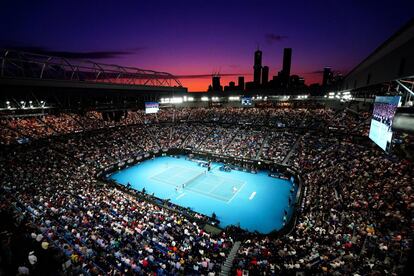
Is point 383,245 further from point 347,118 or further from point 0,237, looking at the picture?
point 347,118

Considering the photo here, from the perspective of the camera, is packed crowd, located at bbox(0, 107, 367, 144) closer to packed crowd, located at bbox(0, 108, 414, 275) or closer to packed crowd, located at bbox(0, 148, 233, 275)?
packed crowd, located at bbox(0, 108, 414, 275)

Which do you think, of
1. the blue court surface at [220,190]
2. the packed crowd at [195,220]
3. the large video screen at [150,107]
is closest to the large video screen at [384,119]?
the packed crowd at [195,220]

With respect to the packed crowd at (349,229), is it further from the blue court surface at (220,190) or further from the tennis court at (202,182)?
the tennis court at (202,182)

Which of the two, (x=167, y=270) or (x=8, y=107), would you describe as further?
(x=8, y=107)

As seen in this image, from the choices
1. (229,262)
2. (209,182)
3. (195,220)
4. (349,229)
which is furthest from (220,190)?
(349,229)

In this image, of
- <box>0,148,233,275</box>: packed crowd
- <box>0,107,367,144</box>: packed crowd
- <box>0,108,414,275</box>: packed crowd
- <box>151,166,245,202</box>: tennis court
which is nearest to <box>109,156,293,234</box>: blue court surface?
<box>151,166,245,202</box>: tennis court

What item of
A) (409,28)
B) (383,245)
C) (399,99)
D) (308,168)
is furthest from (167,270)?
(308,168)

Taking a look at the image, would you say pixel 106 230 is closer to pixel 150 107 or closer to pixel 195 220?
pixel 195 220
